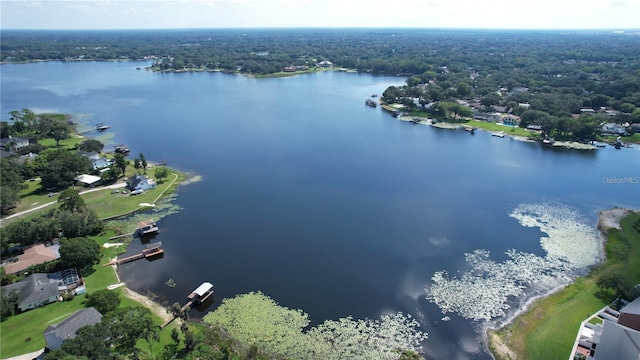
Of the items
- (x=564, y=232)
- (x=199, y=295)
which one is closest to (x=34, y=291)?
(x=199, y=295)

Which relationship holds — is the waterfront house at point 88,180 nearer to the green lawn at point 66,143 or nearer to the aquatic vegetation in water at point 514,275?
the green lawn at point 66,143

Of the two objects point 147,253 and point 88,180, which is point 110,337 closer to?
point 147,253

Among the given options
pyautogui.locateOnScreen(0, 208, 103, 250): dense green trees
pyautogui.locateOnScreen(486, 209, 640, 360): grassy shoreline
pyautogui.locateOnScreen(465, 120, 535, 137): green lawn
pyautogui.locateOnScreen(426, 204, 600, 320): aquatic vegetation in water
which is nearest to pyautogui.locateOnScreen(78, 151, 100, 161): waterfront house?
pyautogui.locateOnScreen(0, 208, 103, 250): dense green trees

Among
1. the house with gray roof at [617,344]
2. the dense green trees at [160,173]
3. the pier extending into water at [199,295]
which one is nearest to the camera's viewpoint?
the house with gray roof at [617,344]

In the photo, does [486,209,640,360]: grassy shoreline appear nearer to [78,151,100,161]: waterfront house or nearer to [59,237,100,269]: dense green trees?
[59,237,100,269]: dense green trees

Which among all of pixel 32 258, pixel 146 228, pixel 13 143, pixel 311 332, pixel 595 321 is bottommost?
pixel 311 332

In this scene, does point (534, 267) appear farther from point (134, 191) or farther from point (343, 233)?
point (134, 191)

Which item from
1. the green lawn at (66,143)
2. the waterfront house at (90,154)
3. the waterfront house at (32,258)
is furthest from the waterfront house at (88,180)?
the green lawn at (66,143)
